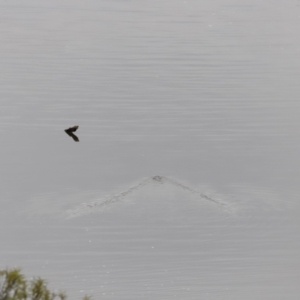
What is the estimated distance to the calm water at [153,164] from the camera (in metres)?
7.59

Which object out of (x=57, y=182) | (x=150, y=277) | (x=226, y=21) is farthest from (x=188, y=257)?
(x=226, y=21)

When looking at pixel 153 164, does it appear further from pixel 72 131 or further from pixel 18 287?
pixel 18 287

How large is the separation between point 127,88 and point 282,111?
2.76m

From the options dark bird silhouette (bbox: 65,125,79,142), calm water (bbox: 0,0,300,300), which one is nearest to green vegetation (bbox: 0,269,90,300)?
calm water (bbox: 0,0,300,300)

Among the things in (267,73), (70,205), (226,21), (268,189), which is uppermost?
(226,21)

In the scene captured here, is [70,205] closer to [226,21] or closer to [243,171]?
[243,171]

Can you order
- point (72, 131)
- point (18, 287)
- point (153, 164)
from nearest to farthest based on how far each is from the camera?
point (18, 287) → point (153, 164) → point (72, 131)

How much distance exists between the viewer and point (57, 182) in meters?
9.48

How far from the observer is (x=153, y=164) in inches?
406

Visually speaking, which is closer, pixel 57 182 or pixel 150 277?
pixel 150 277

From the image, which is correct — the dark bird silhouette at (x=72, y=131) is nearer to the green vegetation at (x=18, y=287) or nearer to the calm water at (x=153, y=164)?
the calm water at (x=153, y=164)

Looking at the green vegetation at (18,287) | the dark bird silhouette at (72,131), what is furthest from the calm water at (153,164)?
the green vegetation at (18,287)

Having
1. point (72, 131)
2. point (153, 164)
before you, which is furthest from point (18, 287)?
point (72, 131)

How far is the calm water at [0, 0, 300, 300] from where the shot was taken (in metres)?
7.59
